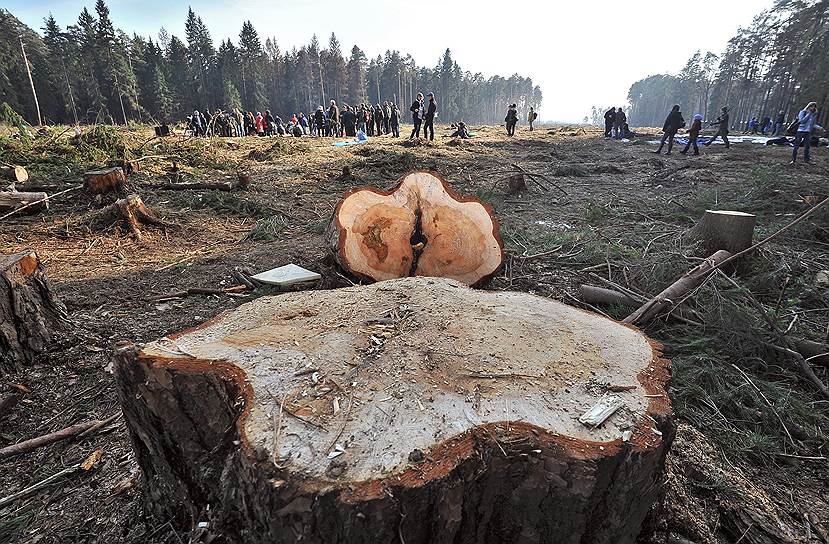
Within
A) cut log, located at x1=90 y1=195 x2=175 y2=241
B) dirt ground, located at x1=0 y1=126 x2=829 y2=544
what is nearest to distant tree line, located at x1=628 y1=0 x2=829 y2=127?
dirt ground, located at x1=0 y1=126 x2=829 y2=544

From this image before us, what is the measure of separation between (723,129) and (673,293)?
16523mm

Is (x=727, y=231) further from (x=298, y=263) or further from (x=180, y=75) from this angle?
(x=180, y=75)

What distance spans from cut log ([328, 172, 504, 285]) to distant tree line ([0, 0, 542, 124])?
32.8 ft

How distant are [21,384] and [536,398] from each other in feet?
10.6

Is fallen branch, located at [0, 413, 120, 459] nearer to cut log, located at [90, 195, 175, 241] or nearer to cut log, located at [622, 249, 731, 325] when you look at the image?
cut log, located at [622, 249, 731, 325]

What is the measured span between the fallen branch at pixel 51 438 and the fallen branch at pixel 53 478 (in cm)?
21

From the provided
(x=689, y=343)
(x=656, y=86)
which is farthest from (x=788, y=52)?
(x=656, y=86)

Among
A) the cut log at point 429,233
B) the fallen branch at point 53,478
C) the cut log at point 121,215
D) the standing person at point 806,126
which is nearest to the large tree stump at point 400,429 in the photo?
the fallen branch at point 53,478

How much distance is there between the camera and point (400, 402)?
1.33 meters

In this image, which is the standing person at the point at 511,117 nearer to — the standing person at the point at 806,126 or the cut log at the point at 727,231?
the standing person at the point at 806,126

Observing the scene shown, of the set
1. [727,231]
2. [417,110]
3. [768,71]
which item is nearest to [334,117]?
[417,110]

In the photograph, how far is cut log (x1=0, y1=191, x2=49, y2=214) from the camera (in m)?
5.89

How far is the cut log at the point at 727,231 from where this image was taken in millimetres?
3879

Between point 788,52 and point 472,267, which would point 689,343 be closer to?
point 472,267
